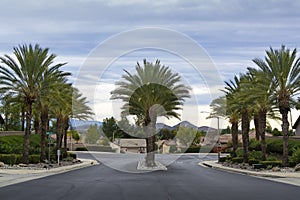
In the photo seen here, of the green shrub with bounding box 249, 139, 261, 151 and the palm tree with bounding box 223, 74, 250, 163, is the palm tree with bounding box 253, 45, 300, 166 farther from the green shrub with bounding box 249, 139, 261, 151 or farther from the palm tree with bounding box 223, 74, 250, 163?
the green shrub with bounding box 249, 139, 261, 151

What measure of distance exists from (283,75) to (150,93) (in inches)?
475

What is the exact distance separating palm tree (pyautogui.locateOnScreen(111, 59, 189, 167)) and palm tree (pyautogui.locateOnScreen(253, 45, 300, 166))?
8.58 meters

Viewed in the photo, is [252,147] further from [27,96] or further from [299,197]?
[299,197]

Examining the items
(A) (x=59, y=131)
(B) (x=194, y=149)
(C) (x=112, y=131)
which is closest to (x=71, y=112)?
(A) (x=59, y=131)

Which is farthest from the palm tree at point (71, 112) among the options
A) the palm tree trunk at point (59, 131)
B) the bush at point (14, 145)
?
the bush at point (14, 145)

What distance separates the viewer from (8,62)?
40.1 m

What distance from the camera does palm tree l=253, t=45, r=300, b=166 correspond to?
3991 centimetres

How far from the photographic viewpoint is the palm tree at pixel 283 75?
39906 millimetres

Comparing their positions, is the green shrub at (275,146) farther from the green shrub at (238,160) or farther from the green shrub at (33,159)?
the green shrub at (33,159)

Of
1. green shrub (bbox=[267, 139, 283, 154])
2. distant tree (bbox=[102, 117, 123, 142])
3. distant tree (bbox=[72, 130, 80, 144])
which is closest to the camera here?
green shrub (bbox=[267, 139, 283, 154])

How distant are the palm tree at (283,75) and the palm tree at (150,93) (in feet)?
28.2

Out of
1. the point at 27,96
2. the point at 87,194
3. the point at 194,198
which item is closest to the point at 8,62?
the point at 27,96

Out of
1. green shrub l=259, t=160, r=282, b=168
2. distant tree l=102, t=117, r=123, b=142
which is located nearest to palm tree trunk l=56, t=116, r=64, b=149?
green shrub l=259, t=160, r=282, b=168

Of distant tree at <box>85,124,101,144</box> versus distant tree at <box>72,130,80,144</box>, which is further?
distant tree at <box>72,130,80,144</box>
